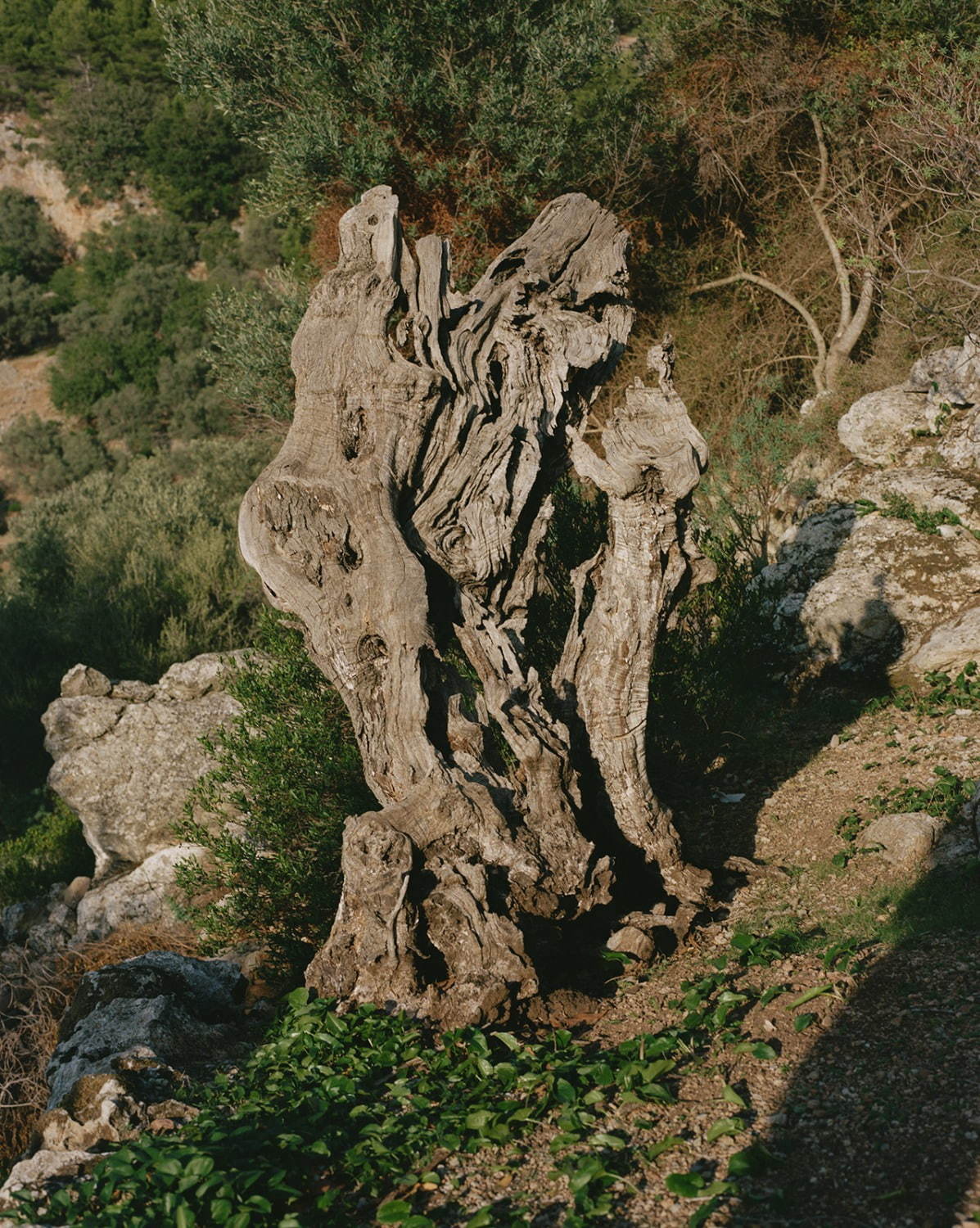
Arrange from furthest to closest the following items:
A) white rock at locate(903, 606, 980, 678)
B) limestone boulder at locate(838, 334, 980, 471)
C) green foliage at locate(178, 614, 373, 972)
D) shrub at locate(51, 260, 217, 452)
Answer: shrub at locate(51, 260, 217, 452)
limestone boulder at locate(838, 334, 980, 471)
white rock at locate(903, 606, 980, 678)
green foliage at locate(178, 614, 373, 972)

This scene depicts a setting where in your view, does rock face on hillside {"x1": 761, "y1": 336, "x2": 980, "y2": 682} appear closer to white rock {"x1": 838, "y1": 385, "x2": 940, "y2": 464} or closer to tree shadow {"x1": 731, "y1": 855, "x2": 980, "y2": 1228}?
white rock {"x1": 838, "y1": 385, "x2": 940, "y2": 464}

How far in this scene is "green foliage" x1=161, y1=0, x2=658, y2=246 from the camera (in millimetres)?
13336

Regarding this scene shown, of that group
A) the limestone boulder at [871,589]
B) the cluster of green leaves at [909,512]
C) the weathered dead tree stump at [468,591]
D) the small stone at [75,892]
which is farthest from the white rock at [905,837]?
the small stone at [75,892]

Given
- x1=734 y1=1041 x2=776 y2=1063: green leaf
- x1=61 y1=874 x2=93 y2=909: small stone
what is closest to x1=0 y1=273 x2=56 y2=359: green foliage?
x1=61 y1=874 x2=93 y2=909: small stone

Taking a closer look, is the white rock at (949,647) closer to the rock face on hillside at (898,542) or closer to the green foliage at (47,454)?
the rock face on hillside at (898,542)

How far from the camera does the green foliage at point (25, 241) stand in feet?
117

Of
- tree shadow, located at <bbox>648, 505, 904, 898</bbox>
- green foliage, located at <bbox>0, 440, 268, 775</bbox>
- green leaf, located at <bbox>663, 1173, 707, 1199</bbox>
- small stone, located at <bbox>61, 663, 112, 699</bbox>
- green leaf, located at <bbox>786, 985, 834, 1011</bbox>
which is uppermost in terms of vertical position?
green leaf, located at <bbox>663, 1173, 707, 1199</bbox>

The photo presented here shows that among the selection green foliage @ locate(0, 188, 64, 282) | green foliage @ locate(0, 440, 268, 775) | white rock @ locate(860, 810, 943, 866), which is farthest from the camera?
green foliage @ locate(0, 188, 64, 282)

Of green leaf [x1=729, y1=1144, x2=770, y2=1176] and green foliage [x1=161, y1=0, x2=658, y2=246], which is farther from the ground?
green foliage [x1=161, y1=0, x2=658, y2=246]

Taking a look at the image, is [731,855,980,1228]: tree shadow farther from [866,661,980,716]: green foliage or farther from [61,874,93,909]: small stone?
[61,874,93,909]: small stone

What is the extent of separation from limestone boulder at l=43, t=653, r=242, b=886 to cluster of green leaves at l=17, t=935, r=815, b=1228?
664 cm

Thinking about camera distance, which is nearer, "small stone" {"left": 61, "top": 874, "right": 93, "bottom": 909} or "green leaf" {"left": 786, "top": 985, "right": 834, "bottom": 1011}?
"green leaf" {"left": 786, "top": 985, "right": 834, "bottom": 1011}

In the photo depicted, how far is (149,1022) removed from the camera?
4.86 meters

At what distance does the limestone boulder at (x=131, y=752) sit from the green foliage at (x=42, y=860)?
1120 millimetres
